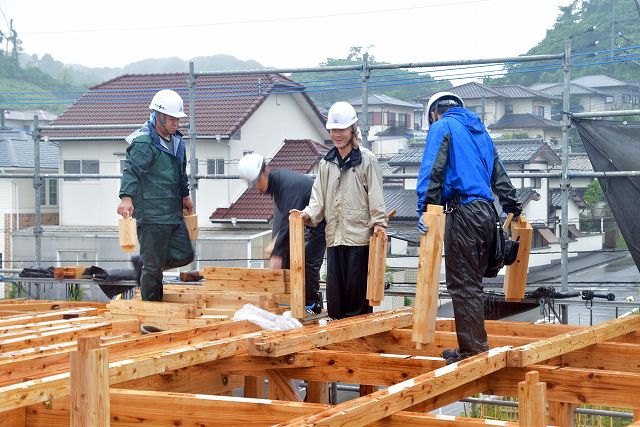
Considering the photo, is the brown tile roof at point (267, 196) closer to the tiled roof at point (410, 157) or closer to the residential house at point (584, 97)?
A: the tiled roof at point (410, 157)

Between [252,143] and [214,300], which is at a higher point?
[252,143]

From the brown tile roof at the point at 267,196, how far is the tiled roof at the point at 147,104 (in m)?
1.43

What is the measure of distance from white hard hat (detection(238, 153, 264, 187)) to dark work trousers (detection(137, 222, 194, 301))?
0.99 m

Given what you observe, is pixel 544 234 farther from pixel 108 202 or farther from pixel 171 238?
pixel 171 238

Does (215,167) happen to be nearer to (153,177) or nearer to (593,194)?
(593,194)

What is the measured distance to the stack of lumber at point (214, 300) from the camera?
7.38 meters

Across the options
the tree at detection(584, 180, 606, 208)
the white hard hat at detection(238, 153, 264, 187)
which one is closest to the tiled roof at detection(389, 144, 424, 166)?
the tree at detection(584, 180, 606, 208)

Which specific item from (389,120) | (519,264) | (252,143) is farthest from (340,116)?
(389,120)

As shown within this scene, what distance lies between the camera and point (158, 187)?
26.1 ft

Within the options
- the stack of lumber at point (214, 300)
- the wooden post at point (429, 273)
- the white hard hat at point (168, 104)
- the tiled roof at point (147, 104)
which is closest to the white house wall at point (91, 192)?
the tiled roof at point (147, 104)

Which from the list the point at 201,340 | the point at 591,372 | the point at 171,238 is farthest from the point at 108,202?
the point at 591,372

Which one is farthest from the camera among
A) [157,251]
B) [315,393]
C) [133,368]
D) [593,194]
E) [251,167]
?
[593,194]

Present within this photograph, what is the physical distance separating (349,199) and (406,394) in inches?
110

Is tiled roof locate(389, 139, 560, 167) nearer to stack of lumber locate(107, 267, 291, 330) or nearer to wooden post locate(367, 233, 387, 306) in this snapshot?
stack of lumber locate(107, 267, 291, 330)
